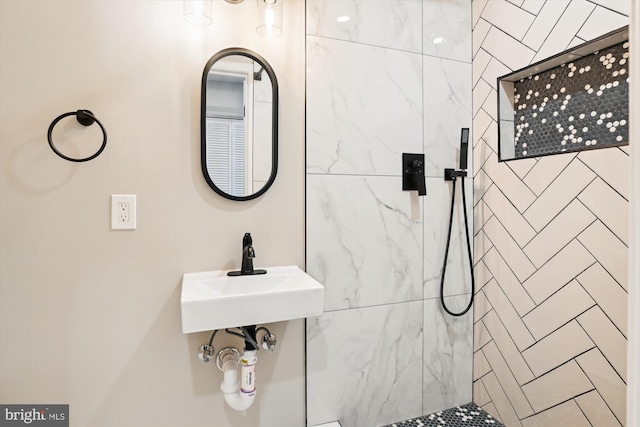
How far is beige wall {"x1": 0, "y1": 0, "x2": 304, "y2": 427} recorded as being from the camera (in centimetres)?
126

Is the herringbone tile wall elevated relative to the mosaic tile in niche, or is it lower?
lower

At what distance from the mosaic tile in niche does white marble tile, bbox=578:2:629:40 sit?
3.5 inches

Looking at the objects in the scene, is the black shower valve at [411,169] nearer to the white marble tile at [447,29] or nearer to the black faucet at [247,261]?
the white marble tile at [447,29]

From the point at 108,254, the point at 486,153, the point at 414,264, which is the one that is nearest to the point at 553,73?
the point at 486,153

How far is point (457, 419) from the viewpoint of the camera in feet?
5.83

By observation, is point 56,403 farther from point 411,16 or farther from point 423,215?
point 411,16

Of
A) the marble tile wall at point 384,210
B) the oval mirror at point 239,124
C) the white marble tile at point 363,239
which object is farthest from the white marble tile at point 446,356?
the oval mirror at point 239,124

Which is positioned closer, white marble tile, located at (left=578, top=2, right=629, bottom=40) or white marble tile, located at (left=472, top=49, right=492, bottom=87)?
white marble tile, located at (left=578, top=2, right=629, bottom=40)

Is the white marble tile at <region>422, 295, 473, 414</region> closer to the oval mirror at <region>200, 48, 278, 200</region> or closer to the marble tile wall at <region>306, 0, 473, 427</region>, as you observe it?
the marble tile wall at <region>306, 0, 473, 427</region>

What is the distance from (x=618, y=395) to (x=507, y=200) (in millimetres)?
859

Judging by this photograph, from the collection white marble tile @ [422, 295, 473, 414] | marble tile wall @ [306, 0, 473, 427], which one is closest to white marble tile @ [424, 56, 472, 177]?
marble tile wall @ [306, 0, 473, 427]

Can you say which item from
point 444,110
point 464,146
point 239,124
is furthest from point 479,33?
point 239,124

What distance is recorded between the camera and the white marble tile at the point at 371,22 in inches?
62.9

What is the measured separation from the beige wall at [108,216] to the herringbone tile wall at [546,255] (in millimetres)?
A: 1051
